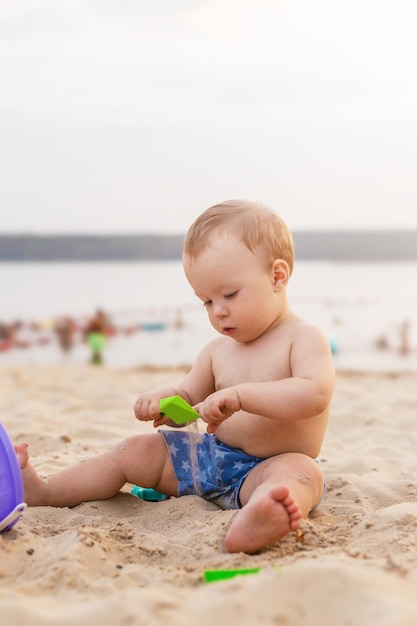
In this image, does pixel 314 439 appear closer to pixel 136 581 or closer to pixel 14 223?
pixel 136 581

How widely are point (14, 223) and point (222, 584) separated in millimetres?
8565

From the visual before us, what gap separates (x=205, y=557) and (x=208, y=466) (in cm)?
48

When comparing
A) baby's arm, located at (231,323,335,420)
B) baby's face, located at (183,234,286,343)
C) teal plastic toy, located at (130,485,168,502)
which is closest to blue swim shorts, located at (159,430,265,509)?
teal plastic toy, located at (130,485,168,502)

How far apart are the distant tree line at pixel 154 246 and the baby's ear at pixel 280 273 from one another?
23.4 ft

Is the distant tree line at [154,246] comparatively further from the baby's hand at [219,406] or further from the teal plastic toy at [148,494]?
the baby's hand at [219,406]

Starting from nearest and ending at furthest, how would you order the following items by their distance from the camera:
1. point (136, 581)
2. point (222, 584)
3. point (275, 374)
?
point (222, 584) → point (136, 581) → point (275, 374)

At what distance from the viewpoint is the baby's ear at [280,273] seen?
188cm

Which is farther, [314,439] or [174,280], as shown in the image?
[174,280]

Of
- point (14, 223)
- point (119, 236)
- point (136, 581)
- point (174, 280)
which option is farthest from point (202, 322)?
point (136, 581)

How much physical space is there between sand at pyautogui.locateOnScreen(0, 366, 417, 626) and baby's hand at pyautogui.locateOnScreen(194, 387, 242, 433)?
0.25 metres

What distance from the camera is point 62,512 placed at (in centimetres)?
191

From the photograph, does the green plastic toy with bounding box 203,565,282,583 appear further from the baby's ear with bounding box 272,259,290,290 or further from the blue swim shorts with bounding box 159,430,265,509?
the baby's ear with bounding box 272,259,290,290

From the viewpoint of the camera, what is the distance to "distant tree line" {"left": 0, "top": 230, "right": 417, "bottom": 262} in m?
9.18

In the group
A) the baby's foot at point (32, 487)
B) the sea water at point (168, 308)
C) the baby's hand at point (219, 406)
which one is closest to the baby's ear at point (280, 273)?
the baby's hand at point (219, 406)
